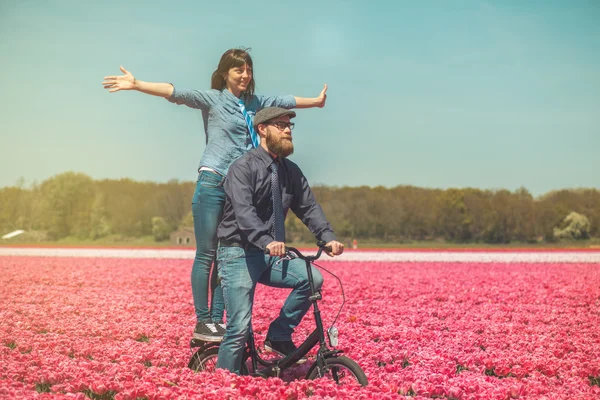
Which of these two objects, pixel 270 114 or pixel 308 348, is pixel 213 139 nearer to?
pixel 270 114

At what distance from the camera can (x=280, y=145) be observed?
4262 mm

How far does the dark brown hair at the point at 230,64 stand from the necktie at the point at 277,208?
1255 millimetres

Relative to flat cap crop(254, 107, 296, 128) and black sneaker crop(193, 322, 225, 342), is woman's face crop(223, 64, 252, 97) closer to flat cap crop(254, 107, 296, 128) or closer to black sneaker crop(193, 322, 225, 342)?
flat cap crop(254, 107, 296, 128)

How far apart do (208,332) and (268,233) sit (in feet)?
4.03

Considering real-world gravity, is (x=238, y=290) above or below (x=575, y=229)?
below

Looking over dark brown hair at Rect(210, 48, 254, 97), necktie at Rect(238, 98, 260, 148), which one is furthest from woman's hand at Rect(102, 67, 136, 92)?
necktie at Rect(238, 98, 260, 148)

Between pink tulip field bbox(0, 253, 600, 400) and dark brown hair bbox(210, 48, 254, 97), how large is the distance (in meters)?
2.45

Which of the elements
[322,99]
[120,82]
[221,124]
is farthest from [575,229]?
[120,82]

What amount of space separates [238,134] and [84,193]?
2620 inches

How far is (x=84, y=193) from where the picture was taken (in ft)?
220

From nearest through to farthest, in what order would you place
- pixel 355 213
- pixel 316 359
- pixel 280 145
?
pixel 316 359 → pixel 280 145 → pixel 355 213

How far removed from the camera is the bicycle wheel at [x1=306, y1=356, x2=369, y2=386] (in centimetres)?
376

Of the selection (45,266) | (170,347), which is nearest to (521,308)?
(170,347)

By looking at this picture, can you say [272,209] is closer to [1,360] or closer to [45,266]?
[1,360]
